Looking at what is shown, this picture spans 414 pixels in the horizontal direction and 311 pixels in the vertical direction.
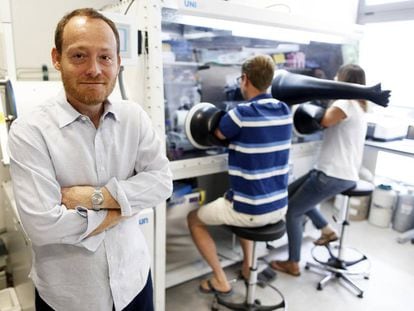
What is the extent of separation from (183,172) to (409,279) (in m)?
1.96

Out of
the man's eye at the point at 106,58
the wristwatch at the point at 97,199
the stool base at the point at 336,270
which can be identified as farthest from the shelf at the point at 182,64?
the stool base at the point at 336,270

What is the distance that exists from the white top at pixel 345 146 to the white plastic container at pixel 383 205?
1.22m

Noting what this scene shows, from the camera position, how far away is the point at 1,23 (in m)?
1.84

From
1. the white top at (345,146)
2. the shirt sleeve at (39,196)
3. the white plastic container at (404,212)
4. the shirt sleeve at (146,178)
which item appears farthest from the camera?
the white plastic container at (404,212)

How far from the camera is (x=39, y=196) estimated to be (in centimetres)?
95

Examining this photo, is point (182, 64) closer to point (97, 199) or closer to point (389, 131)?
point (97, 199)

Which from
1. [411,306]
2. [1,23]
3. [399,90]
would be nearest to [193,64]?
[1,23]

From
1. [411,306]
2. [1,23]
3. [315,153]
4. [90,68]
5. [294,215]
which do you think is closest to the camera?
[90,68]

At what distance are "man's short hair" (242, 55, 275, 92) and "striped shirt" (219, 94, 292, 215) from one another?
82 mm

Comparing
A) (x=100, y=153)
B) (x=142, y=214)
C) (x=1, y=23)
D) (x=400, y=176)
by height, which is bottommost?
(x=400, y=176)

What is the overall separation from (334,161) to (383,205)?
56.1 inches

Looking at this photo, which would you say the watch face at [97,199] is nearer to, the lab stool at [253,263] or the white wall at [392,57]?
the lab stool at [253,263]

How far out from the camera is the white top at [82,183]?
3.17 feet

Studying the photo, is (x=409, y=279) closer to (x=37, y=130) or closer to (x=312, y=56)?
(x=312, y=56)
